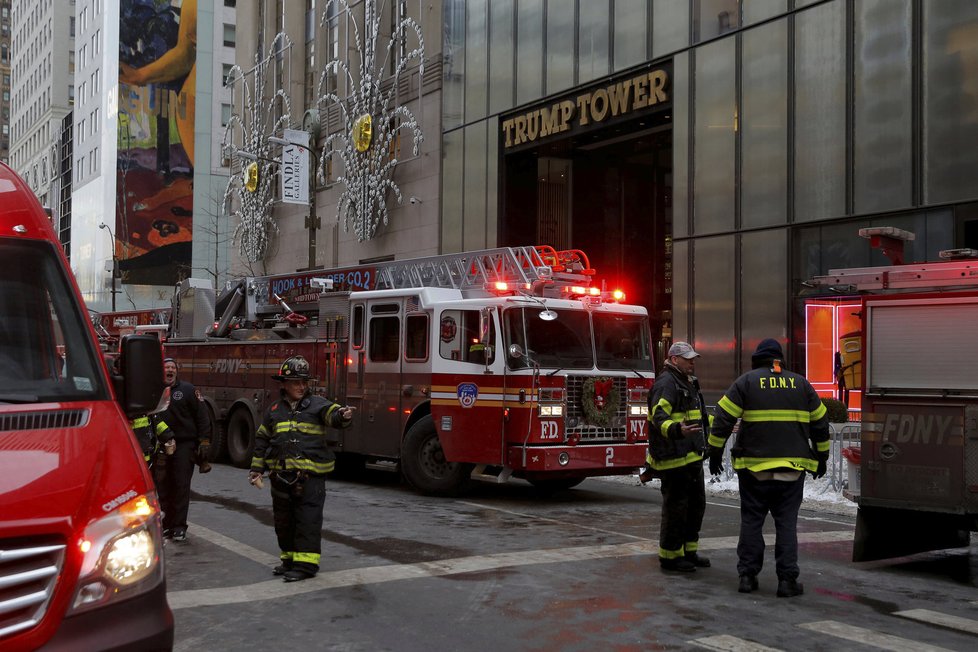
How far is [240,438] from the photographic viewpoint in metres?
16.6

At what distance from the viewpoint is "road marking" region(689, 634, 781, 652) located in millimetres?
5727

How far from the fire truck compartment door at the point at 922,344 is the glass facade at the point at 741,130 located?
932 centimetres

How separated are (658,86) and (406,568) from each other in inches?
638

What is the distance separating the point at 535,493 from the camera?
1328 centimetres

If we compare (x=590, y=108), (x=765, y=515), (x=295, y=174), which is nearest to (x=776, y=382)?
(x=765, y=515)

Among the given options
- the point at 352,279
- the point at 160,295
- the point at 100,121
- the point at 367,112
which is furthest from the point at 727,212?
the point at 100,121

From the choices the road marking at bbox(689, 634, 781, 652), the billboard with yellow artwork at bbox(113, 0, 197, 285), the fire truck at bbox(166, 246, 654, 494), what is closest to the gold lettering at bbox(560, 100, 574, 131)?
the fire truck at bbox(166, 246, 654, 494)

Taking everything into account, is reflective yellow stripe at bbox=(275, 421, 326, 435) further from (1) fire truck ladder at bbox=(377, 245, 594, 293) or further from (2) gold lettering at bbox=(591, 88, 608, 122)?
(2) gold lettering at bbox=(591, 88, 608, 122)

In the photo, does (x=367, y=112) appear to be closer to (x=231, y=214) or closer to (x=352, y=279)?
(x=231, y=214)

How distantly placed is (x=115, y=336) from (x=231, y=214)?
51.9ft

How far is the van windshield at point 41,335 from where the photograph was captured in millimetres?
4113

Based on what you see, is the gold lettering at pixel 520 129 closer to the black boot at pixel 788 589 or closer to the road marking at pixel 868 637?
the black boot at pixel 788 589

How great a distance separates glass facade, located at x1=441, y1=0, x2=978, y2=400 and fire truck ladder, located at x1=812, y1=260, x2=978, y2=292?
9.19 m

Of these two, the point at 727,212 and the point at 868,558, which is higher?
the point at 727,212
